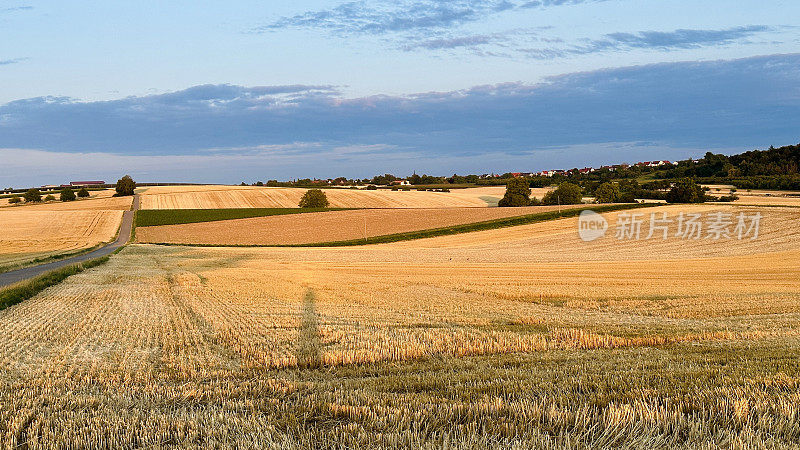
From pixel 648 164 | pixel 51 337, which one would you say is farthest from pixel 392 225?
pixel 648 164

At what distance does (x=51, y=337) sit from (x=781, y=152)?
486 ft

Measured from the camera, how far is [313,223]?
7962 cm

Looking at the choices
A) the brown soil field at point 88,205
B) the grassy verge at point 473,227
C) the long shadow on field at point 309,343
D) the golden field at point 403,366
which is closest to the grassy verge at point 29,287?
the golden field at point 403,366

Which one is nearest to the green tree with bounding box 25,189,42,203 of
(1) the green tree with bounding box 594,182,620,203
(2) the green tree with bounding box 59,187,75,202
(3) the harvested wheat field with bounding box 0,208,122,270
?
(2) the green tree with bounding box 59,187,75,202

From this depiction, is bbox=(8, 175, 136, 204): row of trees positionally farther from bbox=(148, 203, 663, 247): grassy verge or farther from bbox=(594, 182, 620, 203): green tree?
bbox=(594, 182, 620, 203): green tree

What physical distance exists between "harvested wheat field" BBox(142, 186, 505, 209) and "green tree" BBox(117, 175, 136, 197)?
3749 mm

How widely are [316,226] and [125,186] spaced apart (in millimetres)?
71815

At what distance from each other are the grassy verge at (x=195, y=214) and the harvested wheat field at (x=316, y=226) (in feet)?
14.0

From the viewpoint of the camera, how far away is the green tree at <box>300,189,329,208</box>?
347 feet

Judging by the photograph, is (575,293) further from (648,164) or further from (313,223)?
(648,164)

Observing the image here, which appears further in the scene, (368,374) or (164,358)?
(164,358)

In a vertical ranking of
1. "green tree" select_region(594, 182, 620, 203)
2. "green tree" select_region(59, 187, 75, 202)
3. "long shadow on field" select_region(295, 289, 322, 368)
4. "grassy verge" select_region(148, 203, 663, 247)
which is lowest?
"grassy verge" select_region(148, 203, 663, 247)

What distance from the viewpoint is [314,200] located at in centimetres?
10600

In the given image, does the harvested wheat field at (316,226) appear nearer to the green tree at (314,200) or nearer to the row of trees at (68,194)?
the green tree at (314,200)
